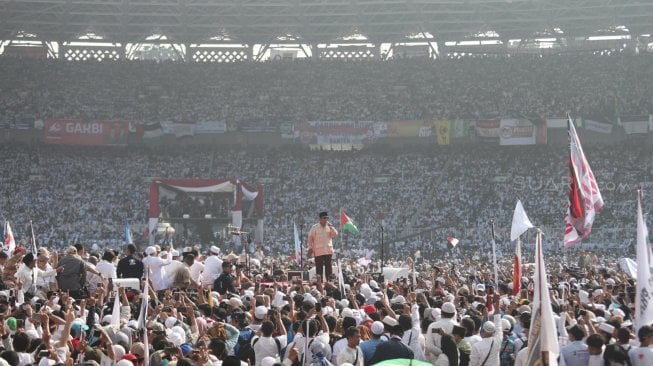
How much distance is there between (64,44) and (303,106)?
537 inches

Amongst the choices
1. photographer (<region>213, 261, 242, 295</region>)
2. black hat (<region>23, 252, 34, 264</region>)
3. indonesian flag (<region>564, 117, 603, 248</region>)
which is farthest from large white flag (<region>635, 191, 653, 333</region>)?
black hat (<region>23, 252, 34, 264</region>)

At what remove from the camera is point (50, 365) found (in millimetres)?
9938

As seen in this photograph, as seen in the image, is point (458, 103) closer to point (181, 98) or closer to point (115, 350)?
point (181, 98)

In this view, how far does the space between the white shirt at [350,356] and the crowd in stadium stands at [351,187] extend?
33.5 m

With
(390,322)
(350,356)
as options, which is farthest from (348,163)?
(350,356)

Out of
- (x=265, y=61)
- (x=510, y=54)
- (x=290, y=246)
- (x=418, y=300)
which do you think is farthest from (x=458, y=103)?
(x=418, y=300)

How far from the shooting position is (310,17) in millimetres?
57719

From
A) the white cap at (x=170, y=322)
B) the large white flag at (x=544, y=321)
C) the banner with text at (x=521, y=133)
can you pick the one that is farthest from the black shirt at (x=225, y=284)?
the banner with text at (x=521, y=133)

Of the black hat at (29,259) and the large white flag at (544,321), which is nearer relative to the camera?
the large white flag at (544,321)

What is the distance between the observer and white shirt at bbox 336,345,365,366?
10727 millimetres

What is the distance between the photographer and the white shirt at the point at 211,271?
17781mm

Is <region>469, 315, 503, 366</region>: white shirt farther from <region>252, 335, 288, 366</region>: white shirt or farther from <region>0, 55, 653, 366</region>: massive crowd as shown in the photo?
<region>0, 55, 653, 366</region>: massive crowd

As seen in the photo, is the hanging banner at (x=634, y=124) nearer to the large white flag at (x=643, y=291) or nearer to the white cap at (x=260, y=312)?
the white cap at (x=260, y=312)

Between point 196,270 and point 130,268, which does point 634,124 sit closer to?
point 196,270
